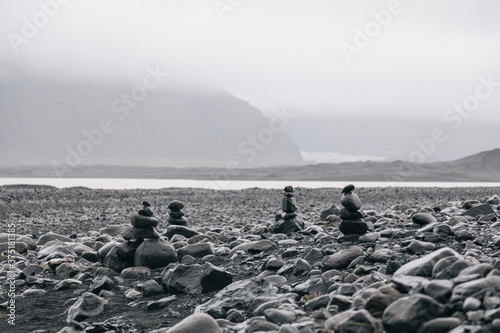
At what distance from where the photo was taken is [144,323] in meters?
6.01

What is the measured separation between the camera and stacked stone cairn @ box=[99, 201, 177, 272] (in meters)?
8.83

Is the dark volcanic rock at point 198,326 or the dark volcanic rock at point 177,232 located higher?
the dark volcanic rock at point 177,232

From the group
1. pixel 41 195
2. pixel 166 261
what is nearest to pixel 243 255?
pixel 166 261

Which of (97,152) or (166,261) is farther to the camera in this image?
(97,152)

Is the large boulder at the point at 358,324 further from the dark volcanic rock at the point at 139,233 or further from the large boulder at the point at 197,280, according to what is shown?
the dark volcanic rock at the point at 139,233

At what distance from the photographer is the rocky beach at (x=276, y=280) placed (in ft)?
14.3

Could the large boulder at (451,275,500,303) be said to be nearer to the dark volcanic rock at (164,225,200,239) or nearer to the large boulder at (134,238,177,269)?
the large boulder at (134,238,177,269)

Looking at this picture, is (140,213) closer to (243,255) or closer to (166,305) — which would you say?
(243,255)

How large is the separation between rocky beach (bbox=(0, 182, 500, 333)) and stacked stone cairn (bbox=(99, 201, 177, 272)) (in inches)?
0.7

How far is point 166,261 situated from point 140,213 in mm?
1147

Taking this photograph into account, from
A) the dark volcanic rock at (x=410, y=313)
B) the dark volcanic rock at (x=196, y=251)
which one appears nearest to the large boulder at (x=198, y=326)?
the dark volcanic rock at (x=410, y=313)

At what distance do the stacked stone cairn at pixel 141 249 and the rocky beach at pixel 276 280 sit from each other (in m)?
0.02

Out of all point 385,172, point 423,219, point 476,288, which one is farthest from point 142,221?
point 385,172

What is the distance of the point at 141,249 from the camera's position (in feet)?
29.2
